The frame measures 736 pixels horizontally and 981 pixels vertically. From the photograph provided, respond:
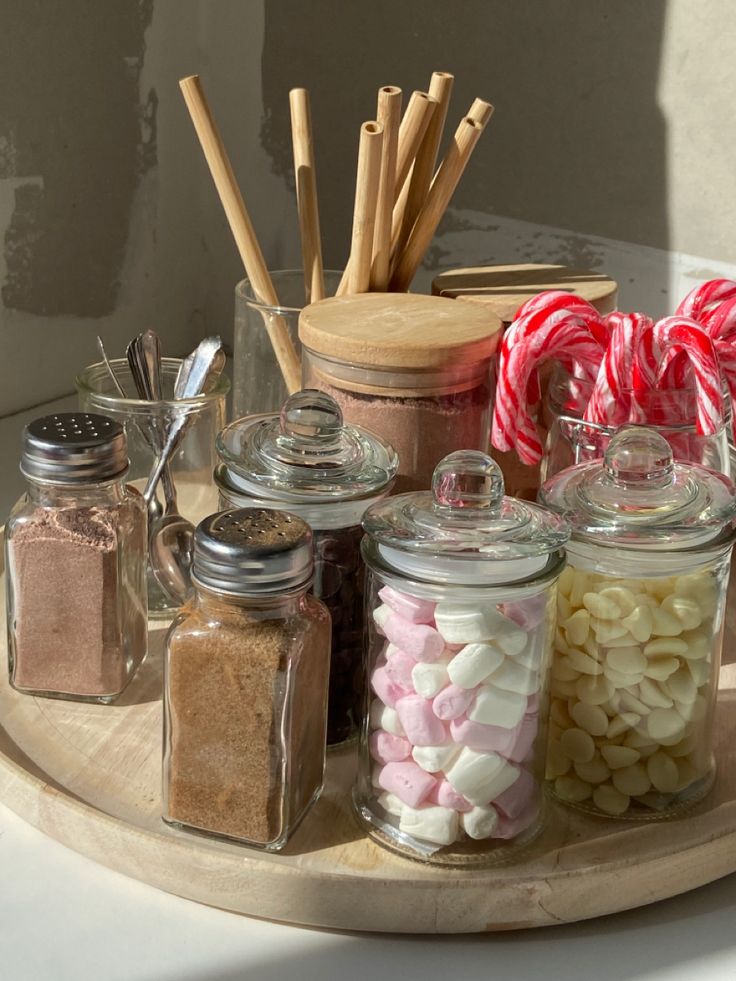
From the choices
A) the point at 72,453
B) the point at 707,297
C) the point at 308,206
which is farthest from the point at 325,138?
the point at 72,453

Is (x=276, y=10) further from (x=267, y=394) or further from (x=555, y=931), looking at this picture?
(x=555, y=931)

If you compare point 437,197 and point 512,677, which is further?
point 437,197

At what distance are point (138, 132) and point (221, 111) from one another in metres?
0.15

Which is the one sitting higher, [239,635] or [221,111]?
[221,111]

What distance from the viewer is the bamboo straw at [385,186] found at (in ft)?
2.81

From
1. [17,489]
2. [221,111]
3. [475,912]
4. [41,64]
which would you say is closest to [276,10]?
[221,111]

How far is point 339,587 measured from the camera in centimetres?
69

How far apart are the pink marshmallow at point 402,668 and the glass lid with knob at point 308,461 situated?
9cm

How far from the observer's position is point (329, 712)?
719mm

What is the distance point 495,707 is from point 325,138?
1.04 metres

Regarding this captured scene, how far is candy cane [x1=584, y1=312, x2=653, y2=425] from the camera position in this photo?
29.8 inches

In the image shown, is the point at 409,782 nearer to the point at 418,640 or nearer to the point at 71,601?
the point at 418,640

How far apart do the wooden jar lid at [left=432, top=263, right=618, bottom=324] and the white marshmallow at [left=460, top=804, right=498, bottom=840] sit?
37 centimetres

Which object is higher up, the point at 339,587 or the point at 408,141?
the point at 408,141
